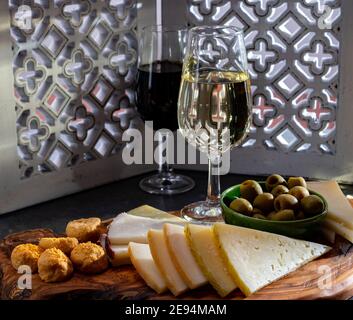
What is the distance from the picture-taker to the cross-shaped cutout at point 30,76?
59.6 inches

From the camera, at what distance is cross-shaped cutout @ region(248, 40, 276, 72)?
5.47ft

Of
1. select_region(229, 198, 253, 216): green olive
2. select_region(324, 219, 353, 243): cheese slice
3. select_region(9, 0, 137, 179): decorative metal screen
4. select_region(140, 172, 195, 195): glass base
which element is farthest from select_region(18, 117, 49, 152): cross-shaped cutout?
select_region(324, 219, 353, 243): cheese slice

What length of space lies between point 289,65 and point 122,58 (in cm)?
31

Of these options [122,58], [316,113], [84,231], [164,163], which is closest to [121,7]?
[122,58]

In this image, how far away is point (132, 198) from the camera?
1639 mm

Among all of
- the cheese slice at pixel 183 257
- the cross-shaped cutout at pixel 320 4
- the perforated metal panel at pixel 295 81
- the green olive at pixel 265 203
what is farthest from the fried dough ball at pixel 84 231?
the cross-shaped cutout at pixel 320 4

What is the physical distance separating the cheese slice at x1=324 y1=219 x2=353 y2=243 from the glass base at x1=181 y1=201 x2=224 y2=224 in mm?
191

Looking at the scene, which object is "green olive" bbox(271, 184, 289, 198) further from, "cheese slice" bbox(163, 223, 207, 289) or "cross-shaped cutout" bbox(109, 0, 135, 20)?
"cross-shaped cutout" bbox(109, 0, 135, 20)

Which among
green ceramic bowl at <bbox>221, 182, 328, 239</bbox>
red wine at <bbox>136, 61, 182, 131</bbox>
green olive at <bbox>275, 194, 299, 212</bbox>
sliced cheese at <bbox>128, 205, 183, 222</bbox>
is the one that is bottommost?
sliced cheese at <bbox>128, 205, 183, 222</bbox>

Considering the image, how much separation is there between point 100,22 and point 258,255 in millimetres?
610

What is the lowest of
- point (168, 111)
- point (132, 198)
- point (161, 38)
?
point (132, 198)
